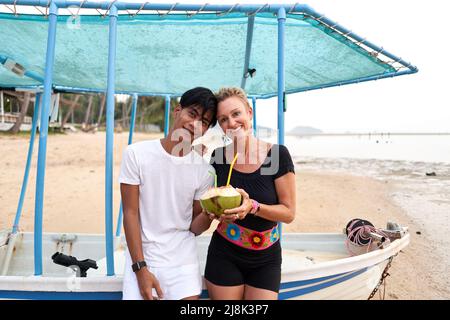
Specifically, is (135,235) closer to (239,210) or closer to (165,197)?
(165,197)

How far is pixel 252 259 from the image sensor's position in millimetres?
1917

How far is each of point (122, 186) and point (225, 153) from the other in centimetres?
63

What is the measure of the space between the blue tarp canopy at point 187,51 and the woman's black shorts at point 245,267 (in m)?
1.78

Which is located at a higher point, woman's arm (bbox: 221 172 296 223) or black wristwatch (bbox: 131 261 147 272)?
woman's arm (bbox: 221 172 296 223)

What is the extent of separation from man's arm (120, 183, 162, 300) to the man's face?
412 millimetres

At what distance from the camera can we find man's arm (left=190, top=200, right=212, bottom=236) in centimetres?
194

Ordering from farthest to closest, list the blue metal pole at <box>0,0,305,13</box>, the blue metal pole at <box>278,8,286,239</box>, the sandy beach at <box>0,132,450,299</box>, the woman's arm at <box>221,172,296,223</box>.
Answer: the sandy beach at <box>0,132,450,299</box> < the blue metal pole at <box>278,8,286,239</box> < the blue metal pole at <box>0,0,305,13</box> < the woman's arm at <box>221,172,296,223</box>

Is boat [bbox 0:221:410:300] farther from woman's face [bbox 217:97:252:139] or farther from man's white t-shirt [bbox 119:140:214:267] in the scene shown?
woman's face [bbox 217:97:252:139]

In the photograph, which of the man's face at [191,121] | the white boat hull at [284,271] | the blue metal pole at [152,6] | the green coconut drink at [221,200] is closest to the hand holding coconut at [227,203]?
the green coconut drink at [221,200]

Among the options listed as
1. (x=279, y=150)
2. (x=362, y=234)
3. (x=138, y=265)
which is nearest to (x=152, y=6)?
(x=279, y=150)

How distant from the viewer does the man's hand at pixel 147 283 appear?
1.81 meters

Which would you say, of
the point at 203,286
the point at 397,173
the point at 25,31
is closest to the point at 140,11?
the point at 25,31

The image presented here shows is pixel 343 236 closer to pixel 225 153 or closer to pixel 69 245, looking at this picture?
pixel 225 153

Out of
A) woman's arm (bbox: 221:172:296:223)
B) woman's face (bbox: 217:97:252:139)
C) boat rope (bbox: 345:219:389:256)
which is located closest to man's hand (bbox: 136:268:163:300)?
woman's arm (bbox: 221:172:296:223)
